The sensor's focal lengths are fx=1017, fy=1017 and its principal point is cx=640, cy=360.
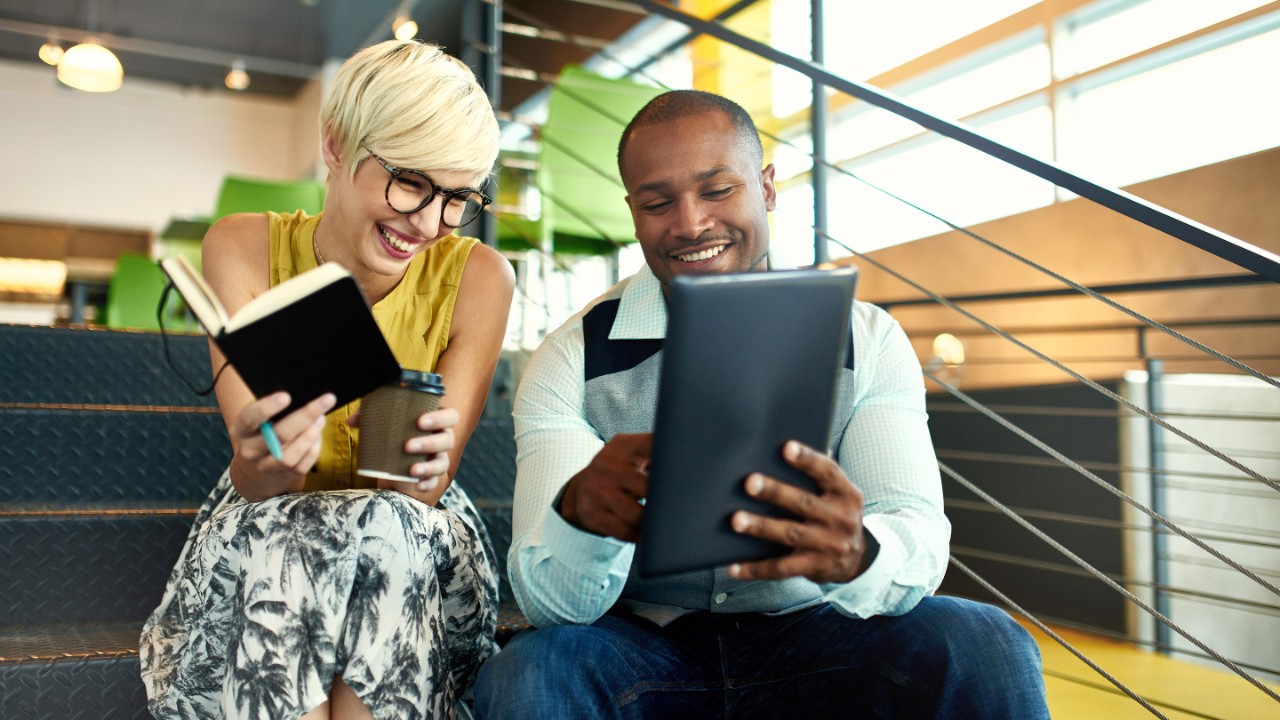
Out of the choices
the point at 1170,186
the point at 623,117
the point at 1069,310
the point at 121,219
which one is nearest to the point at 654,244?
the point at 623,117

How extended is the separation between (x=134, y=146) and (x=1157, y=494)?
9.09 m

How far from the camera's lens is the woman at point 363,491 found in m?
1.15

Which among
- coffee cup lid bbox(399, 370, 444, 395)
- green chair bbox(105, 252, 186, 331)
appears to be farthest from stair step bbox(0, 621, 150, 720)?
green chair bbox(105, 252, 186, 331)

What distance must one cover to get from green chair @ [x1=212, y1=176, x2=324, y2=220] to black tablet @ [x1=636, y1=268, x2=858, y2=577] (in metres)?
3.73

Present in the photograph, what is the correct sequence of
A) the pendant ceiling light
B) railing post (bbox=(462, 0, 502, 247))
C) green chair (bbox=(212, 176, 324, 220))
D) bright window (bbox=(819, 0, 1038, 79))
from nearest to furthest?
1. railing post (bbox=(462, 0, 502, 247))
2. green chair (bbox=(212, 176, 324, 220))
3. bright window (bbox=(819, 0, 1038, 79))
4. the pendant ceiling light

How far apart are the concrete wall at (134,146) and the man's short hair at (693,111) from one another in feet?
26.6

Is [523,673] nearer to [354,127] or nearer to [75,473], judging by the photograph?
[354,127]

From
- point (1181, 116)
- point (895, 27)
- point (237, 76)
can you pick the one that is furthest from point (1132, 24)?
point (237, 76)

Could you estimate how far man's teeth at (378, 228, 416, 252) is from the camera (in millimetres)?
1450

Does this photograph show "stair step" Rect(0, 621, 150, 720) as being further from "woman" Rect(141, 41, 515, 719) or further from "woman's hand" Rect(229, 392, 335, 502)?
"woman's hand" Rect(229, 392, 335, 502)

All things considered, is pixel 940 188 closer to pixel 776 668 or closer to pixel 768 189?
pixel 768 189

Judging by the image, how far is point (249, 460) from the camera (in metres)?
1.15

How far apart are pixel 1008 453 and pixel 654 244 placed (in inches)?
127

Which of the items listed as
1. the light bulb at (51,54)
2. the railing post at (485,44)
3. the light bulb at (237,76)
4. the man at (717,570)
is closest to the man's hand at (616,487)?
the man at (717,570)
